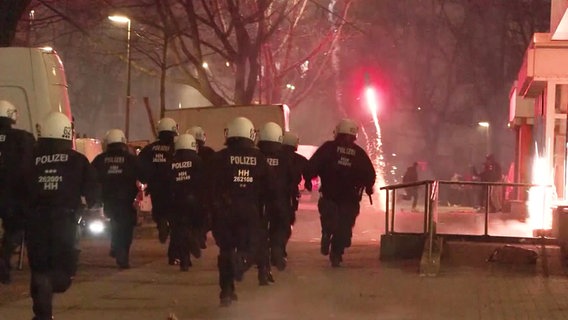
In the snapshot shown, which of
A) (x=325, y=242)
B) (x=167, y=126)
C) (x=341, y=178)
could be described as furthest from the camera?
(x=167, y=126)

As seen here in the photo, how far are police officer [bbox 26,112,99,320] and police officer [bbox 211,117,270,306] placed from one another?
5.82ft

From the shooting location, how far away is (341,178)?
39.0ft

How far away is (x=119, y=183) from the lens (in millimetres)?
11805

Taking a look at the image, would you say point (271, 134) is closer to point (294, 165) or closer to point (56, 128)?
point (294, 165)

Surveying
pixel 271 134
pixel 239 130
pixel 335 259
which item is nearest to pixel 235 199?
pixel 239 130

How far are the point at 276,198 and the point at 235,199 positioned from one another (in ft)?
2.46

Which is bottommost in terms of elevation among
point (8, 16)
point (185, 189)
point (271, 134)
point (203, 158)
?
point (185, 189)

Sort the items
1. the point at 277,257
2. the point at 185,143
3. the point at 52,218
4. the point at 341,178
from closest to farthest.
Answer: the point at 52,218 → the point at 277,257 → the point at 185,143 → the point at 341,178

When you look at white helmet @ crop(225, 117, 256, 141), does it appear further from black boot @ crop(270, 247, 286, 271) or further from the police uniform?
the police uniform

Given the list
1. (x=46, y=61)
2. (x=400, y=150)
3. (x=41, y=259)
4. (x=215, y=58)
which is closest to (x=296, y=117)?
(x=400, y=150)

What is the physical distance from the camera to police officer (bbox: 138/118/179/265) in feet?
39.3

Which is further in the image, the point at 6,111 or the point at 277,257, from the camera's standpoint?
the point at 277,257

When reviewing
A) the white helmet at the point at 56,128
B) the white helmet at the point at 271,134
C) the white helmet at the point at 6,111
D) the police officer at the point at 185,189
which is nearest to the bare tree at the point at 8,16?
the police officer at the point at 185,189

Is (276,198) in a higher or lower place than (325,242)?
higher
